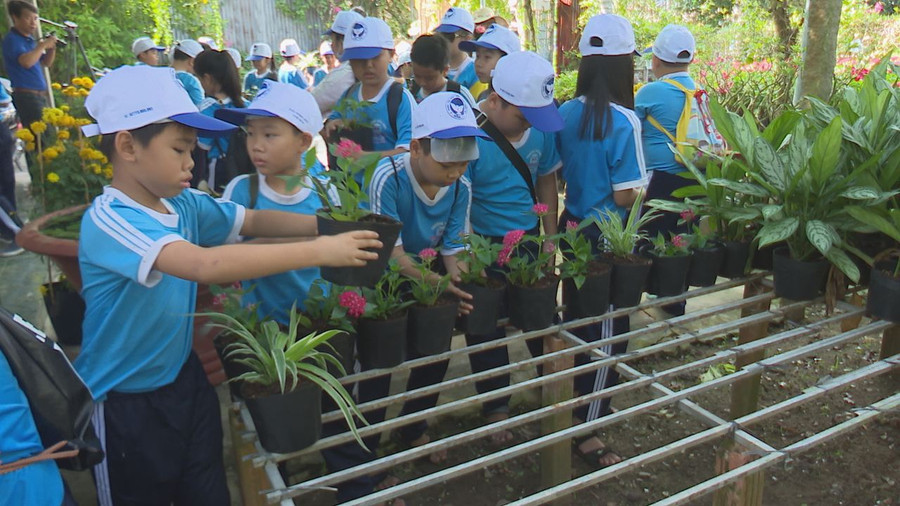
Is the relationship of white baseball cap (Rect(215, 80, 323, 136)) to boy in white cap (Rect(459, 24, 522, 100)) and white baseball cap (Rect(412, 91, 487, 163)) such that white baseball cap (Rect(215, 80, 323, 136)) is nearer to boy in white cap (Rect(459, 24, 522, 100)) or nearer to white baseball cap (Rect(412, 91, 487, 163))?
white baseball cap (Rect(412, 91, 487, 163))

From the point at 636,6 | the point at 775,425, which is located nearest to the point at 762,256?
the point at 775,425

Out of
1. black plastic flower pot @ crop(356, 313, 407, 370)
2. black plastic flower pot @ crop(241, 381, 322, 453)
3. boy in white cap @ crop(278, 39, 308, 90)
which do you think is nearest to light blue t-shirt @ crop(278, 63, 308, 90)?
boy in white cap @ crop(278, 39, 308, 90)

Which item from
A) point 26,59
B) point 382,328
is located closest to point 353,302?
point 382,328

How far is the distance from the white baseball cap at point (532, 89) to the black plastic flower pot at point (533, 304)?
2.13 feet

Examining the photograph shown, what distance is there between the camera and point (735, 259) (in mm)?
2701

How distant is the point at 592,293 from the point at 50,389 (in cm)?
166

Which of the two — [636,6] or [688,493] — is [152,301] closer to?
[688,493]

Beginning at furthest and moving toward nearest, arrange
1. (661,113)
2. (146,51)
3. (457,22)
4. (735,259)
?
(146,51) < (457,22) < (661,113) < (735,259)

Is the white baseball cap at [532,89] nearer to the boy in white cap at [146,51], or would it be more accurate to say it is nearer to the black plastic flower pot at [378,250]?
the black plastic flower pot at [378,250]

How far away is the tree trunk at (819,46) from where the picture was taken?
15.5 feet

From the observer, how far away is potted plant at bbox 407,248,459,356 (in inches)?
80.1

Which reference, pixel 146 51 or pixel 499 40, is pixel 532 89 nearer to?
pixel 499 40

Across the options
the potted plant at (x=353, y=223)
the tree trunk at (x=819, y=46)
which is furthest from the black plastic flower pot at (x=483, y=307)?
the tree trunk at (x=819, y=46)

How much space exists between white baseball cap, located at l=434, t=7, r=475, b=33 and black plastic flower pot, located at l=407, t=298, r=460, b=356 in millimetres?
3269
